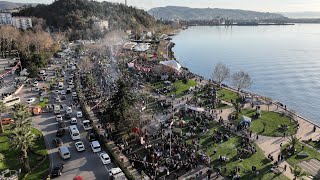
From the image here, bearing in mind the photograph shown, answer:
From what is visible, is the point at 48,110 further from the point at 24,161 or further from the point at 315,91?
the point at 315,91

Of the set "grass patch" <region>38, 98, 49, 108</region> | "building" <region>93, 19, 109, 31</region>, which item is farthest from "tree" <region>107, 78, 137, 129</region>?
"building" <region>93, 19, 109, 31</region>

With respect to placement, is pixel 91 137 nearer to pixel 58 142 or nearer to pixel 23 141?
pixel 58 142

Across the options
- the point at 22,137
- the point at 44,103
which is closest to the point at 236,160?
the point at 22,137

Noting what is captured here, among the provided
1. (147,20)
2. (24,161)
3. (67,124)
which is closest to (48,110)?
(67,124)

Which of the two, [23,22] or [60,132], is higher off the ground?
[23,22]

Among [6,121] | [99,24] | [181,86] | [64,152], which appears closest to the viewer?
[64,152]

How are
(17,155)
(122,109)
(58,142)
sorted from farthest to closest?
(122,109) → (58,142) → (17,155)

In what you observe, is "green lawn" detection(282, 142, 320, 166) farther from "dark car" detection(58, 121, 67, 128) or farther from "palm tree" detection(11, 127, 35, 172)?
"dark car" detection(58, 121, 67, 128)
